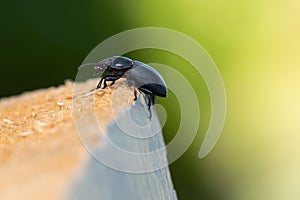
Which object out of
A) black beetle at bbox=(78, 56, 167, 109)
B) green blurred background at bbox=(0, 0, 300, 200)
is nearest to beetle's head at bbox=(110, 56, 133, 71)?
black beetle at bbox=(78, 56, 167, 109)

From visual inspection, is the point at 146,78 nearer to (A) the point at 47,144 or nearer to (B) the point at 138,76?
(B) the point at 138,76

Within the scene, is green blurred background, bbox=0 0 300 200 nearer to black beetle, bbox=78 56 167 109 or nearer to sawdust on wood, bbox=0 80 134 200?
black beetle, bbox=78 56 167 109

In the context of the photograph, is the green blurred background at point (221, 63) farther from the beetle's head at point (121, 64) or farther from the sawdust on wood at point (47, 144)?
the sawdust on wood at point (47, 144)

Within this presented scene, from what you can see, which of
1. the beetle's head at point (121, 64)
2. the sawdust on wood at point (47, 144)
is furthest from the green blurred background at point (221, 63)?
the sawdust on wood at point (47, 144)

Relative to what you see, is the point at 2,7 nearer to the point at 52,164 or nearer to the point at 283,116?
the point at 283,116

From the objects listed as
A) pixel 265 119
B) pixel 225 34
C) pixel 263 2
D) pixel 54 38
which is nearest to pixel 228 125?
pixel 265 119
